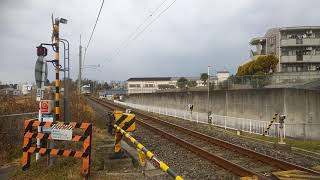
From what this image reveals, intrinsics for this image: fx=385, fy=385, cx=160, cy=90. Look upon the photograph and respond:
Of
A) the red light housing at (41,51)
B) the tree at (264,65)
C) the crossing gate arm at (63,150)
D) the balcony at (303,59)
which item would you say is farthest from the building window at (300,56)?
the crossing gate arm at (63,150)

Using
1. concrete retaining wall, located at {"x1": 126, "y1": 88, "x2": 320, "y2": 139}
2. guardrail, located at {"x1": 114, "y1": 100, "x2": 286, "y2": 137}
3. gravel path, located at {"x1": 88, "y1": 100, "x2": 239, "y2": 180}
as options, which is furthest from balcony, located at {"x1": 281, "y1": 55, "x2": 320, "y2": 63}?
gravel path, located at {"x1": 88, "y1": 100, "x2": 239, "y2": 180}

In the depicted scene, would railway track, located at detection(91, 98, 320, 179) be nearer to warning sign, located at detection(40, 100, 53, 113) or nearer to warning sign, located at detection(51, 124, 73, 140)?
warning sign, located at detection(51, 124, 73, 140)

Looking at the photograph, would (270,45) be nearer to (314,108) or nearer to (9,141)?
(314,108)

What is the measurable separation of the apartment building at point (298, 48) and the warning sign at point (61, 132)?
182ft

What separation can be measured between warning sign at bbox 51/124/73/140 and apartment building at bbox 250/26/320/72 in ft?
182

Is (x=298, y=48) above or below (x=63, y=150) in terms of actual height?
above

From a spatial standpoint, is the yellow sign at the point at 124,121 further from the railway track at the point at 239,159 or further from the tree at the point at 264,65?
the tree at the point at 264,65

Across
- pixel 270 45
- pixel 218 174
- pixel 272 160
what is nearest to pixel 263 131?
pixel 272 160

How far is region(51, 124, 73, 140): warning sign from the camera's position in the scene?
9180 millimetres

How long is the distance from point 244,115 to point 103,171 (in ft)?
57.7

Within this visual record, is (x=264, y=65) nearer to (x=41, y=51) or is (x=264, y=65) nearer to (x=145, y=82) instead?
(x=41, y=51)

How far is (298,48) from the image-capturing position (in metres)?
61.0

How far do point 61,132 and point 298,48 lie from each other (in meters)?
57.7

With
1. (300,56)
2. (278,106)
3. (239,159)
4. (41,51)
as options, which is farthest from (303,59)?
(41,51)
